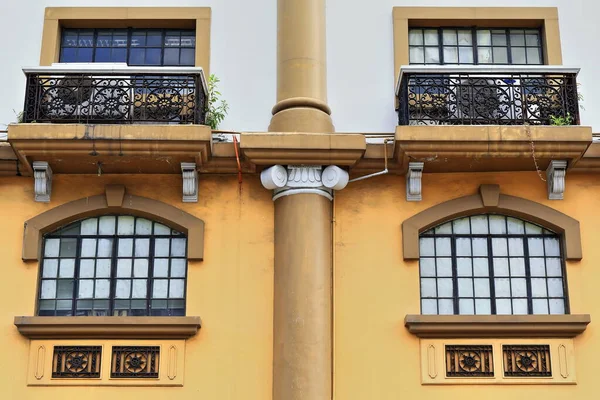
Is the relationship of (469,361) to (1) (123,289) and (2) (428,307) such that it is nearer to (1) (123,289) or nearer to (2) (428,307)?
(2) (428,307)

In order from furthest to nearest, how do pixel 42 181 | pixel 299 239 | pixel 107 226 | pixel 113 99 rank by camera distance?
pixel 107 226 → pixel 113 99 → pixel 42 181 → pixel 299 239

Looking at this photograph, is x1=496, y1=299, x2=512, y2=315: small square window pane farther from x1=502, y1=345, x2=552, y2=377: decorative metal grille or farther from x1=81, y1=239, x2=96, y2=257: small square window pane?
x1=81, y1=239, x2=96, y2=257: small square window pane

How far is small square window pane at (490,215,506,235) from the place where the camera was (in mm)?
16234

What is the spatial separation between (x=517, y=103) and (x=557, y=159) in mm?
1099

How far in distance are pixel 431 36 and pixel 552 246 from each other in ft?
13.6

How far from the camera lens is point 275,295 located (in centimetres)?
1551

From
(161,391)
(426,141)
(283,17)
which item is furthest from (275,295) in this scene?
(283,17)

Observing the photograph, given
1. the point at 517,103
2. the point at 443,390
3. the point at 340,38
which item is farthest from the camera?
the point at 340,38

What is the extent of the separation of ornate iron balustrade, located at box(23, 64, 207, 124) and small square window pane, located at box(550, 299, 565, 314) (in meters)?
6.05

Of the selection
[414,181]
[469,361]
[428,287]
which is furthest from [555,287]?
[414,181]

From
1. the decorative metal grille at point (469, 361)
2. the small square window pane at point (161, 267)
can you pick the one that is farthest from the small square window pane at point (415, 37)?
the small square window pane at point (161, 267)

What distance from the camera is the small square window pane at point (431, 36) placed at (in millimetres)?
17562

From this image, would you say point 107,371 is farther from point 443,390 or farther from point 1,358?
point 443,390

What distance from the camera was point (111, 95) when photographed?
1616 cm
